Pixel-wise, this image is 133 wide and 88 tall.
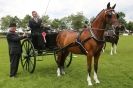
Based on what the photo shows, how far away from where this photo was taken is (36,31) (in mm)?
13680

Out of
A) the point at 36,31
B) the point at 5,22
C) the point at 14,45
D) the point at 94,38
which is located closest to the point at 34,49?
the point at 36,31

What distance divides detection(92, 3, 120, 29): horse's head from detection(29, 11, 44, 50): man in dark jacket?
3.14m

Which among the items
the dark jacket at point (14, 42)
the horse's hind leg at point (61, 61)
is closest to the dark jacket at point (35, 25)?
the dark jacket at point (14, 42)

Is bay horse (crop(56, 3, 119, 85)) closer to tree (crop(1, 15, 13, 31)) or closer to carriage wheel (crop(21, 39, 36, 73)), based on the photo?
carriage wheel (crop(21, 39, 36, 73))

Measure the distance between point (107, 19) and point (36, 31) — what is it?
403 cm

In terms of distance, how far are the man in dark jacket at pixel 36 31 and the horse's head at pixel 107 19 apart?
3.14 meters

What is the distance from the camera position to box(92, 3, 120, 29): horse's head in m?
10.4

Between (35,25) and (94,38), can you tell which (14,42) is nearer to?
(35,25)

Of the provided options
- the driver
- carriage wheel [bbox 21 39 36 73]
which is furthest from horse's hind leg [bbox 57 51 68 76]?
carriage wheel [bbox 21 39 36 73]

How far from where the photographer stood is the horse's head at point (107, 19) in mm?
10403

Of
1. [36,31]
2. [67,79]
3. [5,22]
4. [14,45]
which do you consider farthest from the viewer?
[5,22]

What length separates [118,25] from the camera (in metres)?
10.2

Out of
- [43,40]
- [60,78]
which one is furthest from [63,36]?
[60,78]

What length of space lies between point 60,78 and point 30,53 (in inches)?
80.9
